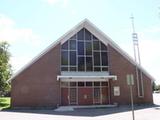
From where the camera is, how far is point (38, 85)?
25.4 m

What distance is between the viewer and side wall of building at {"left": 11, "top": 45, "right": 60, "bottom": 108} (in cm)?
2491

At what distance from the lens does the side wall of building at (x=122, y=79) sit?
27.3m

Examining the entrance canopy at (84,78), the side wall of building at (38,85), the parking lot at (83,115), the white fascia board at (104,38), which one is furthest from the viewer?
the white fascia board at (104,38)

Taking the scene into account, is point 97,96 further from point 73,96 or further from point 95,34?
point 95,34

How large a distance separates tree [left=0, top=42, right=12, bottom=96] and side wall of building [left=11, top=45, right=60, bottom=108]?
985 cm

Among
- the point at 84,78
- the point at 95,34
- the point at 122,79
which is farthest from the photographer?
the point at 95,34

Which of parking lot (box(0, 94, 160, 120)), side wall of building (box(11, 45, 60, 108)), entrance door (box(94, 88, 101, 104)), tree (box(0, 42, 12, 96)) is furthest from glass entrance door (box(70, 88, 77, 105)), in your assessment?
tree (box(0, 42, 12, 96))

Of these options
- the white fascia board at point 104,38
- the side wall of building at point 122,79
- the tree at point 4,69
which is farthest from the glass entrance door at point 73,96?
the tree at point 4,69

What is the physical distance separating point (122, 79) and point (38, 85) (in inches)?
408

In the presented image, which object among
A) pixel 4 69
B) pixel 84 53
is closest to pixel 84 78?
pixel 84 53

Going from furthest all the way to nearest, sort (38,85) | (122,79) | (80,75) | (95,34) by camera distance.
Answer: (95,34), (122,79), (80,75), (38,85)

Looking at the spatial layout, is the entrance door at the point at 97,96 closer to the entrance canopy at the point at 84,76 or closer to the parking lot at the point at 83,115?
the entrance canopy at the point at 84,76

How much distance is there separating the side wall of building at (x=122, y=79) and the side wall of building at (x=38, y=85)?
6857 mm

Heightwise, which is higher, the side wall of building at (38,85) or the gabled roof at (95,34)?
the gabled roof at (95,34)
